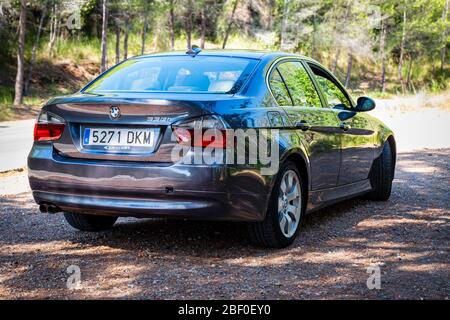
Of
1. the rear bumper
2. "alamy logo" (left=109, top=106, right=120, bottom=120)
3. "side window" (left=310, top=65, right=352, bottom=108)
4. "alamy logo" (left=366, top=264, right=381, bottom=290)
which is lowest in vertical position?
"alamy logo" (left=366, top=264, right=381, bottom=290)

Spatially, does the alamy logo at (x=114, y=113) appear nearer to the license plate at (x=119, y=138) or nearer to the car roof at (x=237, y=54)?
the license plate at (x=119, y=138)

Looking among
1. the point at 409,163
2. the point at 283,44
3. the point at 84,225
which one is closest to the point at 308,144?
the point at 84,225

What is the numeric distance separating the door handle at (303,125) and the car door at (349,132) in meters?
0.82

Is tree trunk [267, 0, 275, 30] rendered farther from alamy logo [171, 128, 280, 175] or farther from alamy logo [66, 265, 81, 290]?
alamy logo [66, 265, 81, 290]

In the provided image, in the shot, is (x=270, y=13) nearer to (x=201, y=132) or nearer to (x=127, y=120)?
(x=127, y=120)

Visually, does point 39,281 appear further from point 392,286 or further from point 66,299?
point 392,286

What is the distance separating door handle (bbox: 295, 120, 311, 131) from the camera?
555 cm

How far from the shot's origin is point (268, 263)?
Result: 4.95 metres

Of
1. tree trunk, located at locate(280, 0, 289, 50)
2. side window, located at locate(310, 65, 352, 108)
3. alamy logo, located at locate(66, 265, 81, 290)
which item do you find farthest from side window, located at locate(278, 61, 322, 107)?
tree trunk, located at locate(280, 0, 289, 50)

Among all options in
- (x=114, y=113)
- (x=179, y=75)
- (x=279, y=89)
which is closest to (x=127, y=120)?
(x=114, y=113)

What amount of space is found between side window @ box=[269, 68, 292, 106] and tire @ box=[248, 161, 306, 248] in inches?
20.6

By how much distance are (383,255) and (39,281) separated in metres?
2.51

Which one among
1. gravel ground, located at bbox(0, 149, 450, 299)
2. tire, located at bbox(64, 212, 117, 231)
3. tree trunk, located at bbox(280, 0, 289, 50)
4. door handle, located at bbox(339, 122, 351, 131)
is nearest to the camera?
gravel ground, located at bbox(0, 149, 450, 299)

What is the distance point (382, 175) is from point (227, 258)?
10.4ft
